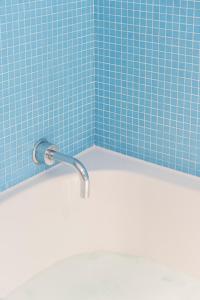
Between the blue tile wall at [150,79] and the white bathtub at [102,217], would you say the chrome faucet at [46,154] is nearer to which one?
the white bathtub at [102,217]

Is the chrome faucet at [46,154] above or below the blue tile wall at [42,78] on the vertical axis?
below

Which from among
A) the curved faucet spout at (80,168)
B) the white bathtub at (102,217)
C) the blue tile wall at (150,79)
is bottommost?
the white bathtub at (102,217)

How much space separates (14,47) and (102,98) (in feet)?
1.71

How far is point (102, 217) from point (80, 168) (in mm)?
353

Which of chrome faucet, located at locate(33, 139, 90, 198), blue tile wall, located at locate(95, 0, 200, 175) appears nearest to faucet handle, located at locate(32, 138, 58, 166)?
chrome faucet, located at locate(33, 139, 90, 198)

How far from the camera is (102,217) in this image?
238 cm

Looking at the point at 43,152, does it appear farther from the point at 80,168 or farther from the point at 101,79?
the point at 101,79

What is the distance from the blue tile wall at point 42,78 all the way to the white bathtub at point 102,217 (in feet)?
0.33

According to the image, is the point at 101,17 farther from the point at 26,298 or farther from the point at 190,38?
the point at 26,298

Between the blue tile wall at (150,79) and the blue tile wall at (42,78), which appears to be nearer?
the blue tile wall at (42,78)

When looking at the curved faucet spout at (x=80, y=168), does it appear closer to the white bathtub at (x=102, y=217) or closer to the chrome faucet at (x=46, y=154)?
the chrome faucet at (x=46, y=154)

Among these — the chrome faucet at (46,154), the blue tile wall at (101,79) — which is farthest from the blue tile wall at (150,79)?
the chrome faucet at (46,154)

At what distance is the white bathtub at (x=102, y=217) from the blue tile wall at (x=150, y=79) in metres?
0.08

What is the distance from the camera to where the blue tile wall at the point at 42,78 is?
202 cm
